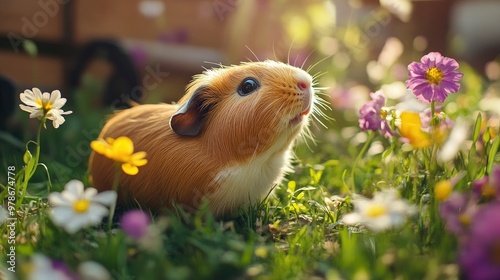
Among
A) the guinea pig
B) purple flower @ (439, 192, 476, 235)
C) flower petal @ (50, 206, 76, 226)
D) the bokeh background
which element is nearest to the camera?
purple flower @ (439, 192, 476, 235)

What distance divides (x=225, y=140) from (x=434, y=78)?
0.87m

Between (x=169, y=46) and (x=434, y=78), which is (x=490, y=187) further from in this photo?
(x=169, y=46)

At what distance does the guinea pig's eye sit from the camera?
247 centimetres

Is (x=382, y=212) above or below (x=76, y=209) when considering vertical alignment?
above

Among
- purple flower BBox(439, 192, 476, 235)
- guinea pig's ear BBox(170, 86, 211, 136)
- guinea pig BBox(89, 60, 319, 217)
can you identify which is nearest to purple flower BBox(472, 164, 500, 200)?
purple flower BBox(439, 192, 476, 235)

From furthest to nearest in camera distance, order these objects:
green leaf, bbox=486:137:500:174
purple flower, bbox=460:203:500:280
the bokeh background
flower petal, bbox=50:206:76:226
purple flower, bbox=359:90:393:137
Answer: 1. the bokeh background
2. purple flower, bbox=359:90:393:137
3. green leaf, bbox=486:137:500:174
4. flower petal, bbox=50:206:76:226
5. purple flower, bbox=460:203:500:280

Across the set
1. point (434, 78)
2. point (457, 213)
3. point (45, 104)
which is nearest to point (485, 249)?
point (457, 213)

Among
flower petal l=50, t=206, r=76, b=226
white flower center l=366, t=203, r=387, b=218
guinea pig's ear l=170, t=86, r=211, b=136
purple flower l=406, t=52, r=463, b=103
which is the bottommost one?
flower petal l=50, t=206, r=76, b=226

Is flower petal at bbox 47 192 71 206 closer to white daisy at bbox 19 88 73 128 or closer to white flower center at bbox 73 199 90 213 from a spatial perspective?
white flower center at bbox 73 199 90 213

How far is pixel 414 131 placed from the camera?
87.0 inches

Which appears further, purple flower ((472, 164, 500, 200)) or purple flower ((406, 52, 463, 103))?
purple flower ((406, 52, 463, 103))

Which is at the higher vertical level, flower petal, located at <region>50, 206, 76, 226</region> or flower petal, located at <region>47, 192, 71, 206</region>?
flower petal, located at <region>47, 192, 71, 206</region>

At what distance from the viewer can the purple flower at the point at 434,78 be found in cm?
237

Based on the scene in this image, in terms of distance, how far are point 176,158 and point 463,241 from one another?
1251mm
